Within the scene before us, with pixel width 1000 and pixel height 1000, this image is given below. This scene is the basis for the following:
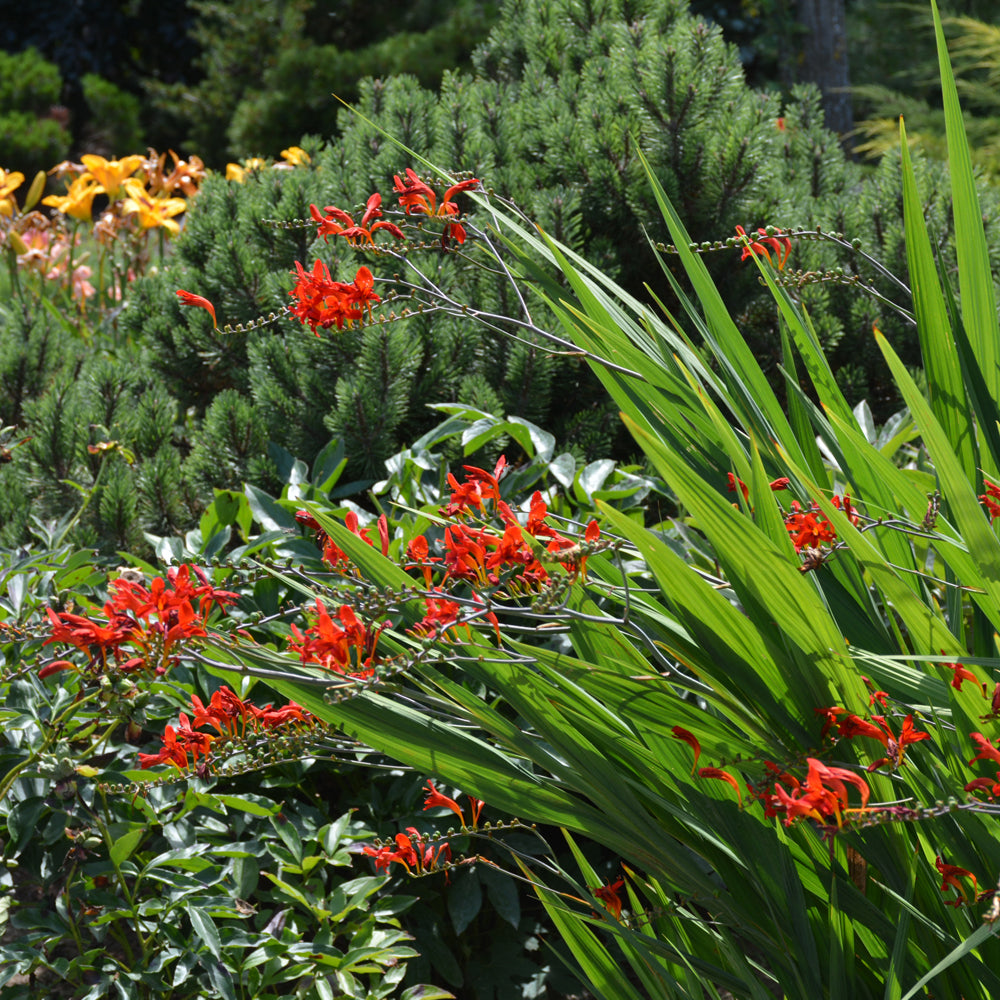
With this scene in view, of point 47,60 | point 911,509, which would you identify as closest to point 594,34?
point 911,509

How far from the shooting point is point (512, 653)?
107 cm

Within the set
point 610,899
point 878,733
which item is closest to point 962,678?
point 878,733

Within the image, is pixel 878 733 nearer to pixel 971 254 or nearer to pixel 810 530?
pixel 810 530

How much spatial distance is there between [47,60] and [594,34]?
12.2 m

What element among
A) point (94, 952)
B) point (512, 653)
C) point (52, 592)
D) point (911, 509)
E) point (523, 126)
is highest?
point (523, 126)

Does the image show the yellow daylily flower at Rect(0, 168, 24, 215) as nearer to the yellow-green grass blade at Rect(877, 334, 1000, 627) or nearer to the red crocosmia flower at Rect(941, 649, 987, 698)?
the yellow-green grass blade at Rect(877, 334, 1000, 627)

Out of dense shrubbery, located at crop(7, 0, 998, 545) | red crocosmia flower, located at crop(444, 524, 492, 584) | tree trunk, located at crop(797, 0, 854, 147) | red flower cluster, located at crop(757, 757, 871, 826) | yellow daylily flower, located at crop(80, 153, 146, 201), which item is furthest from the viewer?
tree trunk, located at crop(797, 0, 854, 147)

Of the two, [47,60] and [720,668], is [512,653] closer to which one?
[720,668]

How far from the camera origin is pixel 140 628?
2.96ft

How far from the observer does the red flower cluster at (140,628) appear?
0.87m

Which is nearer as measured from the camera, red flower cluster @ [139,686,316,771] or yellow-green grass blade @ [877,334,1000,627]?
yellow-green grass blade @ [877,334,1000,627]

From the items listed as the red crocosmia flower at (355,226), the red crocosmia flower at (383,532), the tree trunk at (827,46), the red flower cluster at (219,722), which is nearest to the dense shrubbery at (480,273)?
the red crocosmia flower at (355,226)

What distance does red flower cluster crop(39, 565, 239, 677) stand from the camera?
34.2 inches

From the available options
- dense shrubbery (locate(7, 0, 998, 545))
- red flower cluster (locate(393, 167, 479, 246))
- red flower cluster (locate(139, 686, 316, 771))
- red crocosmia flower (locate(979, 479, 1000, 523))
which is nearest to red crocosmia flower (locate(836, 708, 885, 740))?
red crocosmia flower (locate(979, 479, 1000, 523))
